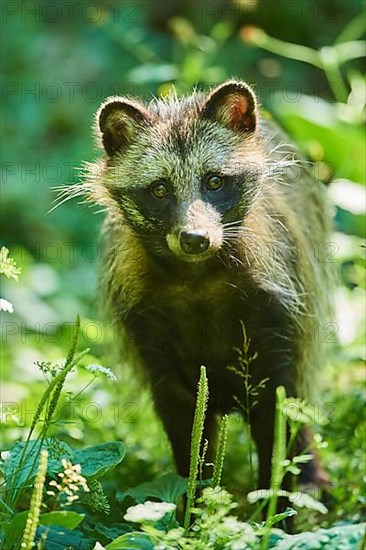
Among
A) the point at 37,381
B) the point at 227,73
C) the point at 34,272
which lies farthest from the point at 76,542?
the point at 227,73

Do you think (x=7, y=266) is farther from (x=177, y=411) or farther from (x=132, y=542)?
(x=177, y=411)

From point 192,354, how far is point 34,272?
406 cm

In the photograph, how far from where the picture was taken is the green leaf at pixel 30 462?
378 centimetres

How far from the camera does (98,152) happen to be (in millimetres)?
6820

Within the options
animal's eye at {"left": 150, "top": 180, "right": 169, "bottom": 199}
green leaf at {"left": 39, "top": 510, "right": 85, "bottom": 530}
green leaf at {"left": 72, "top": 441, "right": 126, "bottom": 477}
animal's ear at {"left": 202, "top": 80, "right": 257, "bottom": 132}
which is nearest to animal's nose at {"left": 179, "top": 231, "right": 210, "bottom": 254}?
animal's eye at {"left": 150, "top": 180, "right": 169, "bottom": 199}

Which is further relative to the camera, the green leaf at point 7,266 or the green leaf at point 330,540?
the green leaf at point 7,266

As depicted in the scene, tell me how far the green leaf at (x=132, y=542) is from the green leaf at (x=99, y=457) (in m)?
0.51

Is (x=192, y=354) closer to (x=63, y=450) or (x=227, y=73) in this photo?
(x=63, y=450)

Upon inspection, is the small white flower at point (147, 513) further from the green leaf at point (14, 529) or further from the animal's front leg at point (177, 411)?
the animal's front leg at point (177, 411)

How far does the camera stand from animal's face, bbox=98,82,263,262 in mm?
4816

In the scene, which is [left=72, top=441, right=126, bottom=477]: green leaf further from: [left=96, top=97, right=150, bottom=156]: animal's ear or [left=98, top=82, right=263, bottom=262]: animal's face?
[left=96, top=97, right=150, bottom=156]: animal's ear

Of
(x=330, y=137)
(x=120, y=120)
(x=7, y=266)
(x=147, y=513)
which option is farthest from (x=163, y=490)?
(x=330, y=137)

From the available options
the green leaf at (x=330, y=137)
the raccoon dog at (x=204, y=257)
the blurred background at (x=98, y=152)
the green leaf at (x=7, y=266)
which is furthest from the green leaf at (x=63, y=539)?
the green leaf at (x=330, y=137)

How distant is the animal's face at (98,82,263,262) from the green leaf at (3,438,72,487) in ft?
3.65
